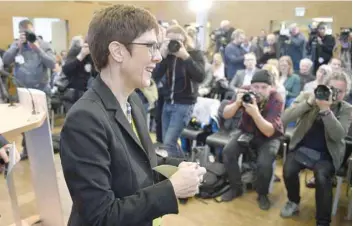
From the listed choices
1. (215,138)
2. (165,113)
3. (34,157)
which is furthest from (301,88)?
(34,157)

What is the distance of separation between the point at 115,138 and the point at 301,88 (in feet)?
13.0

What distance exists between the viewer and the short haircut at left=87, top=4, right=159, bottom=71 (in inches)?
36.7

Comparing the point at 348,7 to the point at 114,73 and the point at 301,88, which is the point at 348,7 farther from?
the point at 114,73

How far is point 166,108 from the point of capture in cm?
304

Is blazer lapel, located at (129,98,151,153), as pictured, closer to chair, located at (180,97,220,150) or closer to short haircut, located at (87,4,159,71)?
short haircut, located at (87,4,159,71)

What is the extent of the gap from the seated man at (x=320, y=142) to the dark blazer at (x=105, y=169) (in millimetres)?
1763

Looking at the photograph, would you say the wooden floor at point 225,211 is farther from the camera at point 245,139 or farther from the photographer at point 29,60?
the photographer at point 29,60

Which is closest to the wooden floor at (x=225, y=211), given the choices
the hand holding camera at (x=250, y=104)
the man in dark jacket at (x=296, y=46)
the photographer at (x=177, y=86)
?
the photographer at (x=177, y=86)

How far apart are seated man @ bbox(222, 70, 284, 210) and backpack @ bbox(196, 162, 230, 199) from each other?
0.07 metres

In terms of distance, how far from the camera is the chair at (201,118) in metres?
3.44

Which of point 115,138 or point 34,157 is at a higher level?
point 115,138

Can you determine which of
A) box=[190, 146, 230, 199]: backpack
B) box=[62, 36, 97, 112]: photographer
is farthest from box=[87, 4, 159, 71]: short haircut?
box=[62, 36, 97, 112]: photographer

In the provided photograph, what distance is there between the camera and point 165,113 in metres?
3.07

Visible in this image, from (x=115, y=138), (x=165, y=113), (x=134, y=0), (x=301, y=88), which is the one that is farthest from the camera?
(x=134, y=0)
